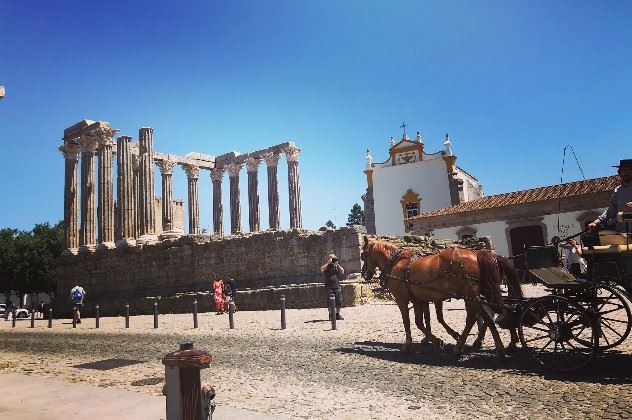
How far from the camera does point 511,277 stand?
6941 mm

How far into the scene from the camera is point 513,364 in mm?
6105

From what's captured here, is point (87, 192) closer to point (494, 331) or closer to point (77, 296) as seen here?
point (77, 296)

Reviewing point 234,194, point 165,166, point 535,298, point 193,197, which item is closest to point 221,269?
point 234,194

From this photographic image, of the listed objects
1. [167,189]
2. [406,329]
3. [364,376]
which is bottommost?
[364,376]

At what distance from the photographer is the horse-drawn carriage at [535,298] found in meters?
A: 5.37

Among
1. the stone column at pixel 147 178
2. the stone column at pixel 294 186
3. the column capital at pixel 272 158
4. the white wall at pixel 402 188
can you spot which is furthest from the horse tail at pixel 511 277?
the white wall at pixel 402 188

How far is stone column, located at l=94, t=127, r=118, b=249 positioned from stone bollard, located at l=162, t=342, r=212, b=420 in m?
26.5

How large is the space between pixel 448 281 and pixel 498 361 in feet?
4.33

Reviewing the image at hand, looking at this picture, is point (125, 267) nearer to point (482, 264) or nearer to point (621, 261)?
point (482, 264)

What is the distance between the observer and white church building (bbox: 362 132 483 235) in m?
37.5

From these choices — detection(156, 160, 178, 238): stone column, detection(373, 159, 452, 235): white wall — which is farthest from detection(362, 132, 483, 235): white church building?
detection(156, 160, 178, 238): stone column

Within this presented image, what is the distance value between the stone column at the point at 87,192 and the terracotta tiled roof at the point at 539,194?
74.8ft

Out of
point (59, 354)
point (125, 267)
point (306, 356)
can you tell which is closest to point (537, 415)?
point (306, 356)

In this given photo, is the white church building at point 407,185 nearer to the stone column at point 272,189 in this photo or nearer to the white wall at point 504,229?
the white wall at point 504,229
